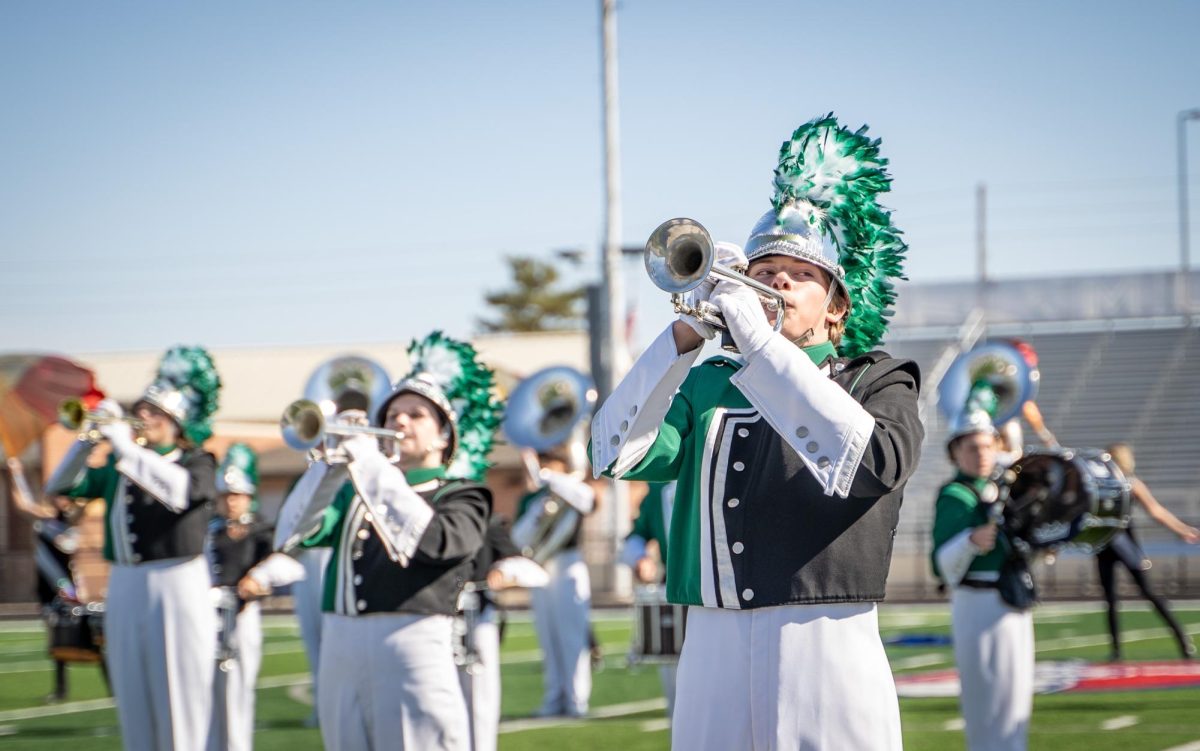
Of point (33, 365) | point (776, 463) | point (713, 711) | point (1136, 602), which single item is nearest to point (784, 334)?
point (776, 463)

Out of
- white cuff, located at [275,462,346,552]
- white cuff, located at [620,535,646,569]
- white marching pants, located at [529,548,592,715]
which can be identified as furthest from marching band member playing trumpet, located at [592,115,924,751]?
white marching pants, located at [529,548,592,715]

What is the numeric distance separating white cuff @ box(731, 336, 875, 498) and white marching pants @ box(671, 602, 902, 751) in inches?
14.3

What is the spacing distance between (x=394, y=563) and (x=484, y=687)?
270 cm

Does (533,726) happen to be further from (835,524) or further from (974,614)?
(835,524)

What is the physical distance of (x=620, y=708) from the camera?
36.1 feet

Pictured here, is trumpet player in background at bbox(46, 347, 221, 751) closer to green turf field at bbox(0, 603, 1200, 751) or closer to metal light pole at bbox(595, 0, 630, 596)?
green turf field at bbox(0, 603, 1200, 751)

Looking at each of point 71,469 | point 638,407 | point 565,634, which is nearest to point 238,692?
point 71,469

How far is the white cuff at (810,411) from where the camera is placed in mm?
3035

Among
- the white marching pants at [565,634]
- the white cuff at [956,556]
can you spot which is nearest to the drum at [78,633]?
the white marching pants at [565,634]

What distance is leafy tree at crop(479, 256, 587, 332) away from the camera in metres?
60.9

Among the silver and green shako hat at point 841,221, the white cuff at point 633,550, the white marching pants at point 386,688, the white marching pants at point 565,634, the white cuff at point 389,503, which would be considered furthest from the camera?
the white marching pants at point 565,634

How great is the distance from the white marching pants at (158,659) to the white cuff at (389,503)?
2298 mm

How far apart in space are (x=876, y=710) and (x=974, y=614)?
3.74 meters

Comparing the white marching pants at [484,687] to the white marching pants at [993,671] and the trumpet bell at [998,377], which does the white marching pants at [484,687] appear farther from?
the trumpet bell at [998,377]
